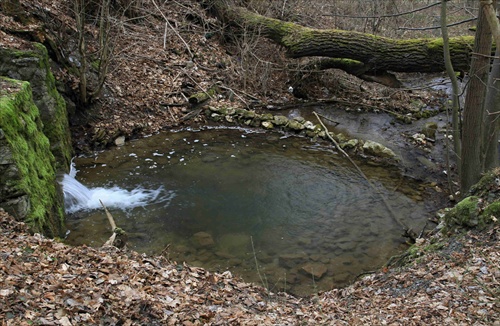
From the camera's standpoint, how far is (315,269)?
585cm

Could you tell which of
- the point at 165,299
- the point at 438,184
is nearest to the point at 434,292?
the point at 165,299

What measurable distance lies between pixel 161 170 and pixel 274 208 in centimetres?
259

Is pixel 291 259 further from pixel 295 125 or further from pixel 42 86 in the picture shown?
pixel 295 125

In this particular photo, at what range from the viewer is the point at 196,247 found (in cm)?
613

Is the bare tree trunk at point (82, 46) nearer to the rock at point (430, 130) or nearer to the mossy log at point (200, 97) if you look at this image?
the mossy log at point (200, 97)

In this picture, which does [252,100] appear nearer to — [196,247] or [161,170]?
[161,170]

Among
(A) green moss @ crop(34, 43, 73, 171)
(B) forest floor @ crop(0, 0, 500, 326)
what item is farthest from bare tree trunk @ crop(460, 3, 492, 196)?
(A) green moss @ crop(34, 43, 73, 171)

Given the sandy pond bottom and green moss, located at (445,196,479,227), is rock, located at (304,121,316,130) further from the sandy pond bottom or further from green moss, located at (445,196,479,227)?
green moss, located at (445,196,479,227)

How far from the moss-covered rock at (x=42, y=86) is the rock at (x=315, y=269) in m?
4.58

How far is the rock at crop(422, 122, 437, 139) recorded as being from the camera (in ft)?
33.9

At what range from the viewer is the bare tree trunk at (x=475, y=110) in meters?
6.30

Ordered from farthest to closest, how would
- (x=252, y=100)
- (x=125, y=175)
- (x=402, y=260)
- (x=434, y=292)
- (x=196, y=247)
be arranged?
1. (x=252, y=100)
2. (x=125, y=175)
3. (x=196, y=247)
4. (x=402, y=260)
5. (x=434, y=292)

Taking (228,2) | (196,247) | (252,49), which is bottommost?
(196,247)

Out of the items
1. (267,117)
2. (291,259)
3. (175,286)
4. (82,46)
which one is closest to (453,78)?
(291,259)
